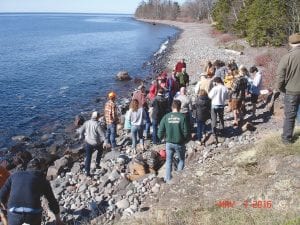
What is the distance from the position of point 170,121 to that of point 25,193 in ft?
15.8

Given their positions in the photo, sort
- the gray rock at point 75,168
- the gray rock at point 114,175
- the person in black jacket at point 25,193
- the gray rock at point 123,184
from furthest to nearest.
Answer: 1. the gray rock at point 75,168
2. the gray rock at point 114,175
3. the gray rock at point 123,184
4. the person in black jacket at point 25,193

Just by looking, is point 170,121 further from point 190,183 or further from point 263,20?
point 263,20

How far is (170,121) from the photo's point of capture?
10664 mm

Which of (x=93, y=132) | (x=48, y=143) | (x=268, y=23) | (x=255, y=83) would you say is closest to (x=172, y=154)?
(x=93, y=132)

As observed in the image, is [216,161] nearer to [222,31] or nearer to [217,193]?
[217,193]

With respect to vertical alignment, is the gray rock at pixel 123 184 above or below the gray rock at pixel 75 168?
above

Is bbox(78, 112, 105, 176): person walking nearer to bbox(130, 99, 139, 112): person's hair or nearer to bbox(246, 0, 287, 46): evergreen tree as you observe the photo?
bbox(130, 99, 139, 112): person's hair

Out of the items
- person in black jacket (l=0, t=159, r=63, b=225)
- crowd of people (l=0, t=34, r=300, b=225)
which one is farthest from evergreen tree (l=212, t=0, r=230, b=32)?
person in black jacket (l=0, t=159, r=63, b=225)

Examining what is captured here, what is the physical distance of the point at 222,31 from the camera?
222ft

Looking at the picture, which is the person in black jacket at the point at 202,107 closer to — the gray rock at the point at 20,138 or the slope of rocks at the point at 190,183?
the slope of rocks at the point at 190,183

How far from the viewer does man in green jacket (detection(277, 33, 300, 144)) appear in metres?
8.70

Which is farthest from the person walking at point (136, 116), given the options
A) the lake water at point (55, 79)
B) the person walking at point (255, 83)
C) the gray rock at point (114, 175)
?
the lake water at point (55, 79)

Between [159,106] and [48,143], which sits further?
[48,143]

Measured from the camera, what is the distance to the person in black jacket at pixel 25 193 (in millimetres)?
6891
